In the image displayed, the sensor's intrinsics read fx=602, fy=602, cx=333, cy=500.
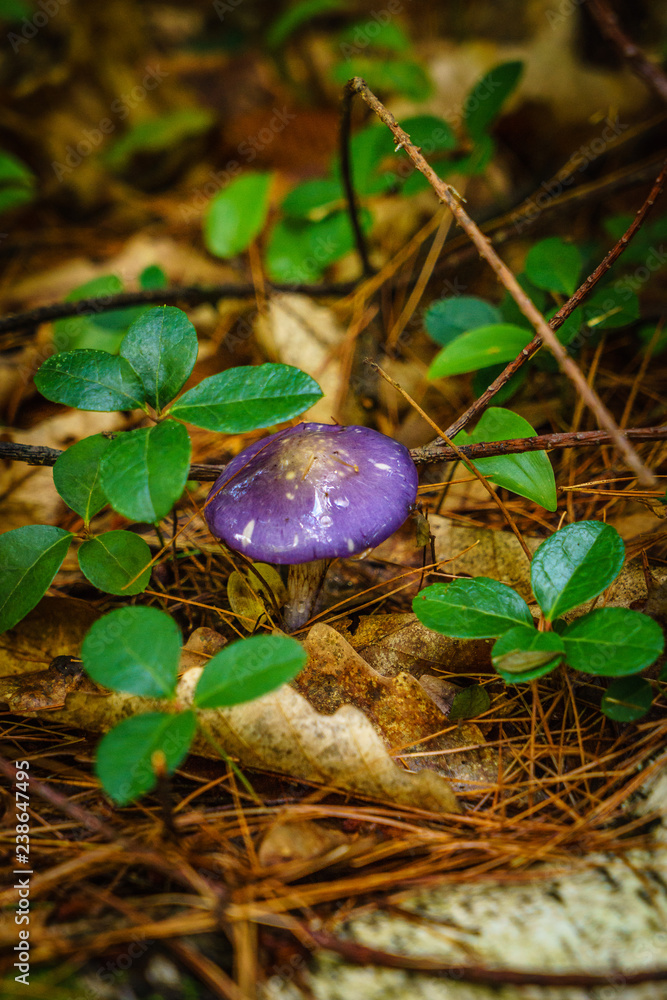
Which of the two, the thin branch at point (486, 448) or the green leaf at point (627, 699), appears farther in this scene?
the thin branch at point (486, 448)

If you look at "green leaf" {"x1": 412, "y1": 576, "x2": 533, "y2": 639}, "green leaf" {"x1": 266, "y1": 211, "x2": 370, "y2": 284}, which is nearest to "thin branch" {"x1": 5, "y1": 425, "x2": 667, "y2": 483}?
"green leaf" {"x1": 412, "y1": 576, "x2": 533, "y2": 639}

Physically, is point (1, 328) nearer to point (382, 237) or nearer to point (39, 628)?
point (39, 628)

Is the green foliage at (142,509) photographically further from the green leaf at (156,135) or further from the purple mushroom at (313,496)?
the green leaf at (156,135)

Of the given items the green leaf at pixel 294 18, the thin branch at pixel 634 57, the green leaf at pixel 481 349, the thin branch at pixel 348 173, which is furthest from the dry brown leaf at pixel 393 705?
the green leaf at pixel 294 18

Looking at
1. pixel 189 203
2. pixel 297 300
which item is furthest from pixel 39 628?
pixel 189 203

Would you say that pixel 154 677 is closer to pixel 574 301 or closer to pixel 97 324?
pixel 574 301

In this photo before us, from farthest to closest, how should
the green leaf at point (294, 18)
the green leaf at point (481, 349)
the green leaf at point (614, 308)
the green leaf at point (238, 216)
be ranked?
the green leaf at point (294, 18)
the green leaf at point (238, 216)
the green leaf at point (614, 308)
the green leaf at point (481, 349)

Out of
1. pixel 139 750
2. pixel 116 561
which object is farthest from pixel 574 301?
pixel 139 750
